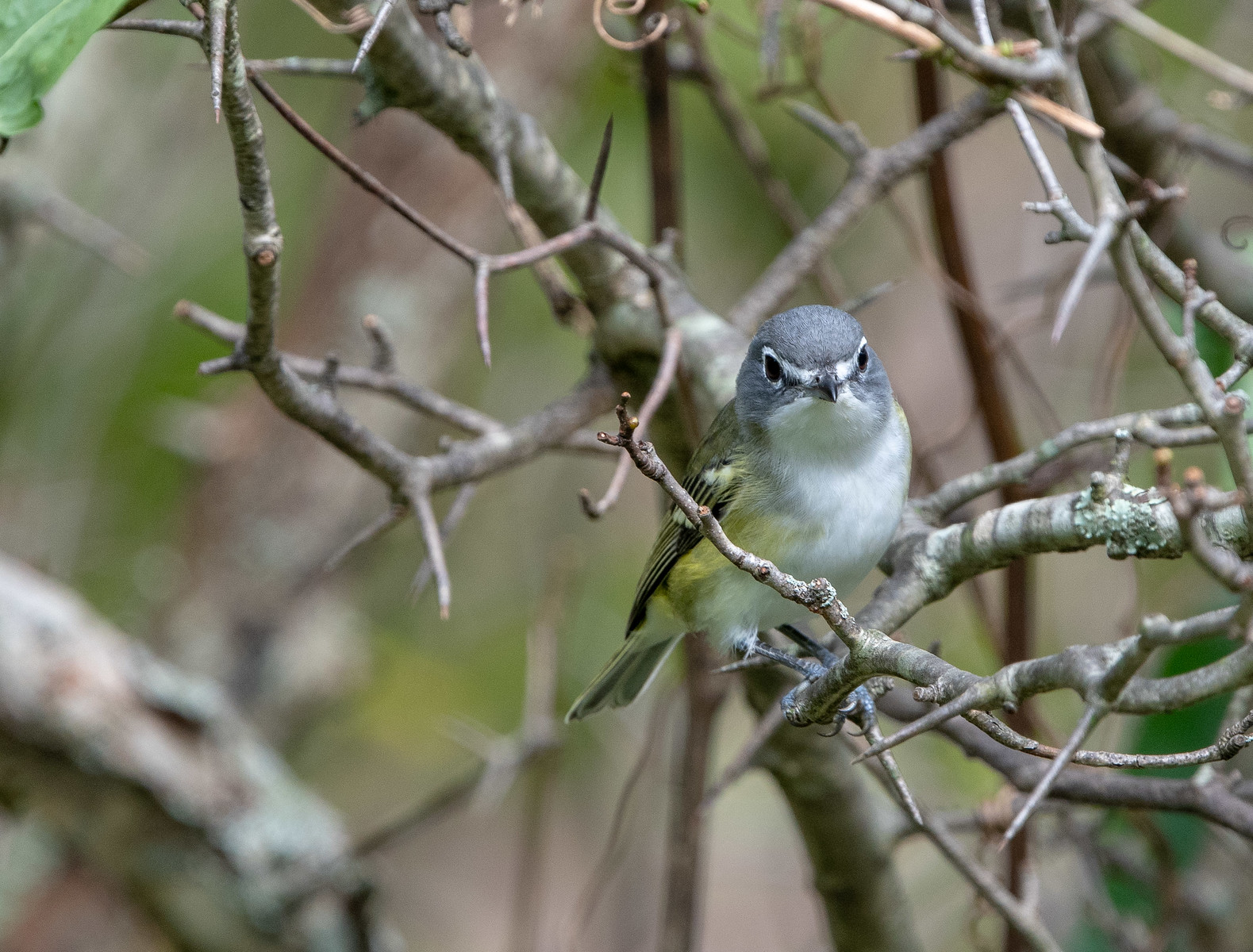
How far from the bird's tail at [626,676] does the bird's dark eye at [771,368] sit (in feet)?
3.36

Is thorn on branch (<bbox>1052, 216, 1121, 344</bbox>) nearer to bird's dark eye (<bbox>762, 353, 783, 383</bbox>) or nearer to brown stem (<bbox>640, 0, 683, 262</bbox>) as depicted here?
bird's dark eye (<bbox>762, 353, 783, 383</bbox>)

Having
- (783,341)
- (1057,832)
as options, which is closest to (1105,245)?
(783,341)

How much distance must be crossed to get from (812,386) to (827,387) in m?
0.04

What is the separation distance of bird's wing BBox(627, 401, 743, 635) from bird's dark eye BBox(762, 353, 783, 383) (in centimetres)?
19

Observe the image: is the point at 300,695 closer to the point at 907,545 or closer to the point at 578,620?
the point at 578,620

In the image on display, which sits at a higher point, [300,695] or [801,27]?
[801,27]

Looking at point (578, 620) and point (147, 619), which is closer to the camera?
point (147, 619)

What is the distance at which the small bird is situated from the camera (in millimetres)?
2867

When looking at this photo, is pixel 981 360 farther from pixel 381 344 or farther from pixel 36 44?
pixel 36 44

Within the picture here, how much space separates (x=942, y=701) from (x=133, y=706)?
303cm

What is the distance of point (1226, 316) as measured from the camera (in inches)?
75.9

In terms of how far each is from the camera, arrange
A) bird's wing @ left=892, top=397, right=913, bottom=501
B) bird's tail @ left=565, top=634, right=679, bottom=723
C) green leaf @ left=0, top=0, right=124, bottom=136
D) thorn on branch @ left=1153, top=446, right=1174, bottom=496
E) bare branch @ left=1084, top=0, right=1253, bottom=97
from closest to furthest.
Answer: thorn on branch @ left=1153, top=446, right=1174, bottom=496 < green leaf @ left=0, top=0, right=124, bottom=136 < bare branch @ left=1084, top=0, right=1253, bottom=97 < bird's wing @ left=892, top=397, right=913, bottom=501 < bird's tail @ left=565, top=634, right=679, bottom=723

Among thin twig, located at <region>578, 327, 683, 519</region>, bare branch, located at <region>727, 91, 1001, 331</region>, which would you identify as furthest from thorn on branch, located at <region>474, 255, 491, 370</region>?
bare branch, located at <region>727, 91, 1001, 331</region>

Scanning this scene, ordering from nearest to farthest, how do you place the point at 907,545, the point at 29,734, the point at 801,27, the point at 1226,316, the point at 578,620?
the point at 1226,316
the point at 907,545
the point at 801,27
the point at 29,734
the point at 578,620
